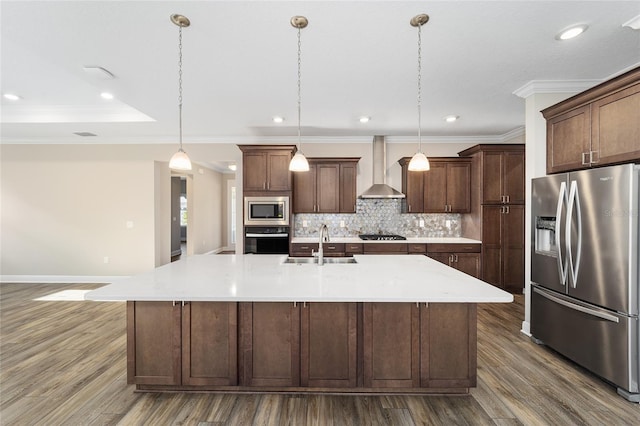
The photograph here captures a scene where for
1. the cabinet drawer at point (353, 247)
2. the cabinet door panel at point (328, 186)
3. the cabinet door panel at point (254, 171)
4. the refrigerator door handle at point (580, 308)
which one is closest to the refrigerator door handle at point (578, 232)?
the refrigerator door handle at point (580, 308)

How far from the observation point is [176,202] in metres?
8.79

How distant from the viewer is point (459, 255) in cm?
471

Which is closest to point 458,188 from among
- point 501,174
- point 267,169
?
point 501,174

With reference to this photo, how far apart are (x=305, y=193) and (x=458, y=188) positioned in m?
2.61

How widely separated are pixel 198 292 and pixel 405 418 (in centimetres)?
158

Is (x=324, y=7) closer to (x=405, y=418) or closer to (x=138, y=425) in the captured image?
(x=405, y=418)

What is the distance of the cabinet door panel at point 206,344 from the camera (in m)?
2.16

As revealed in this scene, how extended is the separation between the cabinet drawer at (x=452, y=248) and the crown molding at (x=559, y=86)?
234 centimetres

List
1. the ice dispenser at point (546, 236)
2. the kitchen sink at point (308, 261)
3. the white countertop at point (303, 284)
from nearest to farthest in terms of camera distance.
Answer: the white countertop at point (303, 284) < the ice dispenser at point (546, 236) < the kitchen sink at point (308, 261)

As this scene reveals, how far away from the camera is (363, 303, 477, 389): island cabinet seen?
2.14 m

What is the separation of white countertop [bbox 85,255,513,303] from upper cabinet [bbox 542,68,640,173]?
1.53 meters

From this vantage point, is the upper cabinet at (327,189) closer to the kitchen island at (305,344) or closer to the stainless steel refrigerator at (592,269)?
the stainless steel refrigerator at (592,269)

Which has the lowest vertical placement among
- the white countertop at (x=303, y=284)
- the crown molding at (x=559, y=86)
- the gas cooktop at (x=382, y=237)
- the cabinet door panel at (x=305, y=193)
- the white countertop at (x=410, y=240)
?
the white countertop at (x=303, y=284)

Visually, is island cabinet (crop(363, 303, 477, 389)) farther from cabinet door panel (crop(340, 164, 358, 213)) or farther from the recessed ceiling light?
cabinet door panel (crop(340, 164, 358, 213))
